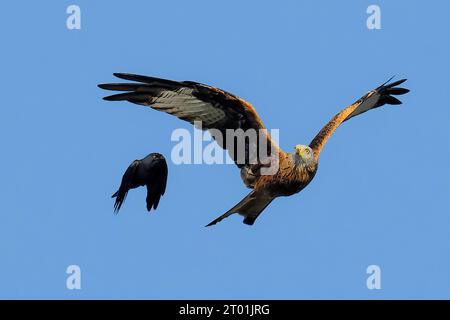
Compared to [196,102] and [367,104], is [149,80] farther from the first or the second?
[367,104]

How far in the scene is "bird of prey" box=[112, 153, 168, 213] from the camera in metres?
15.0

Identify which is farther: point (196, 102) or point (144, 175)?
point (144, 175)

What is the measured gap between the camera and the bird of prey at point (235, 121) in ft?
44.5

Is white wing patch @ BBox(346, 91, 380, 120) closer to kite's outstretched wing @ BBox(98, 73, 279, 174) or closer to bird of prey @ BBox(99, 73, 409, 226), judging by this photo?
bird of prey @ BBox(99, 73, 409, 226)

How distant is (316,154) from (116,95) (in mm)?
2838

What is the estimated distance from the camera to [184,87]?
44.6ft

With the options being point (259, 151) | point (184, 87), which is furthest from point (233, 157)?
point (184, 87)

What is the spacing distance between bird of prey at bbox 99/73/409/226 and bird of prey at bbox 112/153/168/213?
1.17 metres

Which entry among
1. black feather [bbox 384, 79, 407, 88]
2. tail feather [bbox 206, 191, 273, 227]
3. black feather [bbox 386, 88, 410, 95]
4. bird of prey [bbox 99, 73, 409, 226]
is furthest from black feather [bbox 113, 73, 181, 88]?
black feather [bbox 386, 88, 410, 95]

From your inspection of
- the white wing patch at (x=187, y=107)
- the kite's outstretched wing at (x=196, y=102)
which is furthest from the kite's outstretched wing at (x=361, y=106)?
the white wing patch at (x=187, y=107)

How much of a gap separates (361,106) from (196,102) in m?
3.24

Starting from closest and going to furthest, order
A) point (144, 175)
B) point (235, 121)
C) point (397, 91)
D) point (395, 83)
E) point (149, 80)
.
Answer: point (149, 80) → point (235, 121) → point (144, 175) → point (395, 83) → point (397, 91)

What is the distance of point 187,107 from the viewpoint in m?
13.9

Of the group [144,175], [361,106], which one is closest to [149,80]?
[144,175]
